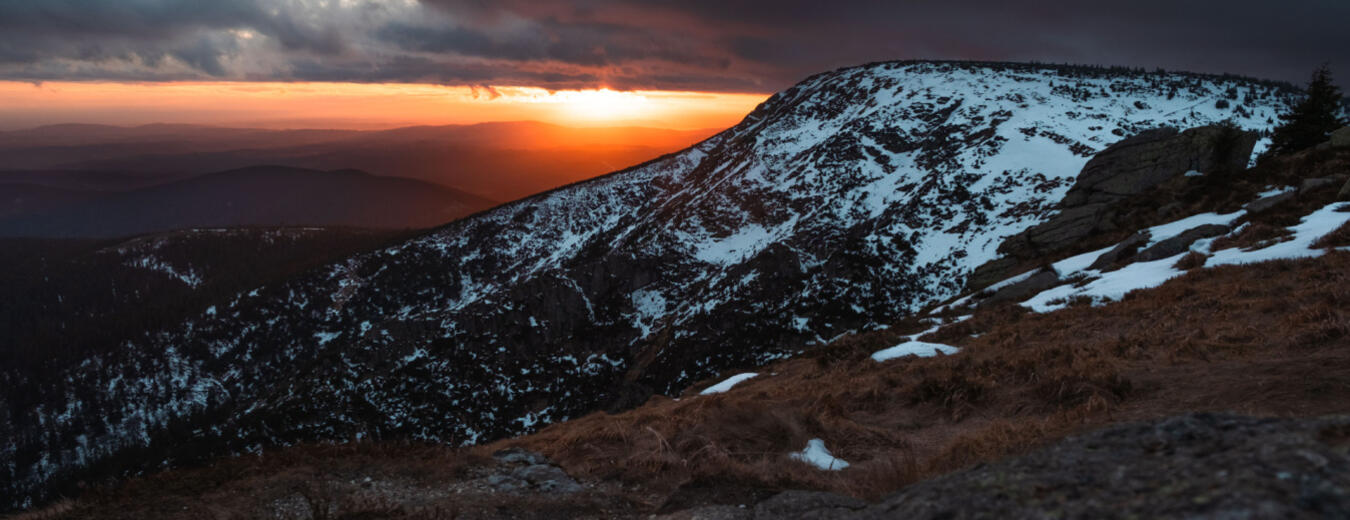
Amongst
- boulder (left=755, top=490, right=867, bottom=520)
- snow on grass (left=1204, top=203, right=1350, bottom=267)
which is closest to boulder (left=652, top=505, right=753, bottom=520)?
boulder (left=755, top=490, right=867, bottom=520)

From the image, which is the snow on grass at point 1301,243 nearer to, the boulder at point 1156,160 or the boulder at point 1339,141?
the boulder at point 1339,141

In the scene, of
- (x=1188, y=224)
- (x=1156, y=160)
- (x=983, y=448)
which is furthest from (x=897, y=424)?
(x=1156, y=160)

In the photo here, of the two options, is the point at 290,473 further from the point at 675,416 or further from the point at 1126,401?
the point at 1126,401

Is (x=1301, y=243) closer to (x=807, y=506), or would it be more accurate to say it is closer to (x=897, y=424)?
(x=897, y=424)

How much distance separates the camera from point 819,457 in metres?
7.87

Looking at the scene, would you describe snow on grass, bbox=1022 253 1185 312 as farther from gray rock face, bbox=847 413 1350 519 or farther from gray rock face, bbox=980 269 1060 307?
gray rock face, bbox=847 413 1350 519

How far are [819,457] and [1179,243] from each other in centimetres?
2149

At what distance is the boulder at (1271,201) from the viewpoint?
2164 cm

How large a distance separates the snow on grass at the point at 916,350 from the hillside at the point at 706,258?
60.2 ft

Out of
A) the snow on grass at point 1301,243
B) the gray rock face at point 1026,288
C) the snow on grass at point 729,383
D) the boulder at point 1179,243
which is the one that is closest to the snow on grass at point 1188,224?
the boulder at point 1179,243

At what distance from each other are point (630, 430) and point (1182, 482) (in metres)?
8.19

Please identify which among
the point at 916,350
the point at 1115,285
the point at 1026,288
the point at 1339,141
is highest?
the point at 1339,141

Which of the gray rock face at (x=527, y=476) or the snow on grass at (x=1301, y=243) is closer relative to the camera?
the gray rock face at (x=527, y=476)

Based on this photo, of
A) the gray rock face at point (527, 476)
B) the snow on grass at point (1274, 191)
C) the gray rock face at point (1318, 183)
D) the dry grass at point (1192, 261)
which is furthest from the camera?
the snow on grass at point (1274, 191)
